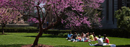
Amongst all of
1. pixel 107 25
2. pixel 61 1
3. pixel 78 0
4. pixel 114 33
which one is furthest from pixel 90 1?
pixel 107 25

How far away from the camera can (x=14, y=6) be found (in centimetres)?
1571

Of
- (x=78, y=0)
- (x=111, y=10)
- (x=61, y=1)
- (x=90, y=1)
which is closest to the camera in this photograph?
(x=61, y=1)

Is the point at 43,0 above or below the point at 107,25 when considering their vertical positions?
above

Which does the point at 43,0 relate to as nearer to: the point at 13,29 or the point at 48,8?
the point at 48,8

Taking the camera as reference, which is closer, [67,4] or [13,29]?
[67,4]

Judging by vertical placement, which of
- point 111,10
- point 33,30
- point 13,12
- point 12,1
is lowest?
point 33,30

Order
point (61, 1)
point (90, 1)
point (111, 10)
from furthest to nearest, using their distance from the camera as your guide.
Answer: point (111, 10) → point (90, 1) → point (61, 1)

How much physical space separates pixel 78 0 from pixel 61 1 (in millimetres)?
1835

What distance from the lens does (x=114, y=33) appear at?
116 feet

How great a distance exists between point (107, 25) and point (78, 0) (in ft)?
99.0

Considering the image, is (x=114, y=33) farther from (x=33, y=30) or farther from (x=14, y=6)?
(x=14, y=6)

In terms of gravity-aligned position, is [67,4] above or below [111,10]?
above

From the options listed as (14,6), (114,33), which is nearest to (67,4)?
(14,6)

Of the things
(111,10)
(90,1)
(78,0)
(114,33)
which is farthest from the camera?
(111,10)
